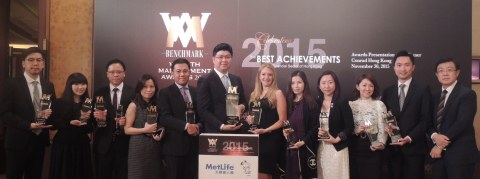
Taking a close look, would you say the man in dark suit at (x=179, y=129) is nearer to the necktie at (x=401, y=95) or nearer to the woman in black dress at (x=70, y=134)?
the woman in black dress at (x=70, y=134)

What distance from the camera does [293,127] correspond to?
4.20 metres

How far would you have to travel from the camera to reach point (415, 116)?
4152 mm

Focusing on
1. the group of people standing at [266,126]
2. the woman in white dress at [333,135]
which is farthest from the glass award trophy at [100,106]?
the woman in white dress at [333,135]

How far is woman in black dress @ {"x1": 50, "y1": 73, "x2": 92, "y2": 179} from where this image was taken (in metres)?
4.28

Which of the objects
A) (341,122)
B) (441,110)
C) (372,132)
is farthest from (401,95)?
(341,122)

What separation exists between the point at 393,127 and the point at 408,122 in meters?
0.23

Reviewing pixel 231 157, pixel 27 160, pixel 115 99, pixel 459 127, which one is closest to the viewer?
pixel 231 157

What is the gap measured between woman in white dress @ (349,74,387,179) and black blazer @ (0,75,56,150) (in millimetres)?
2975

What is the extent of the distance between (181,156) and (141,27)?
172 centimetres

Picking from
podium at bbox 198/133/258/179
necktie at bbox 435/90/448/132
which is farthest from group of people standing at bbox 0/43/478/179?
podium at bbox 198/133/258/179

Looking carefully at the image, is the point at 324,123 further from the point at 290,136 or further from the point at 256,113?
the point at 256,113

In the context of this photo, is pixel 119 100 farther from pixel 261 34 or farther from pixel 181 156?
pixel 261 34

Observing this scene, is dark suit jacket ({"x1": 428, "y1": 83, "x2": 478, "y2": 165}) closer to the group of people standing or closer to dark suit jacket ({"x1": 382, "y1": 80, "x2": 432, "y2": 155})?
the group of people standing

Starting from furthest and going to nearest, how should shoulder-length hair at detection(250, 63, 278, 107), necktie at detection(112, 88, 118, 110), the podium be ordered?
necktie at detection(112, 88, 118, 110) < shoulder-length hair at detection(250, 63, 278, 107) < the podium
